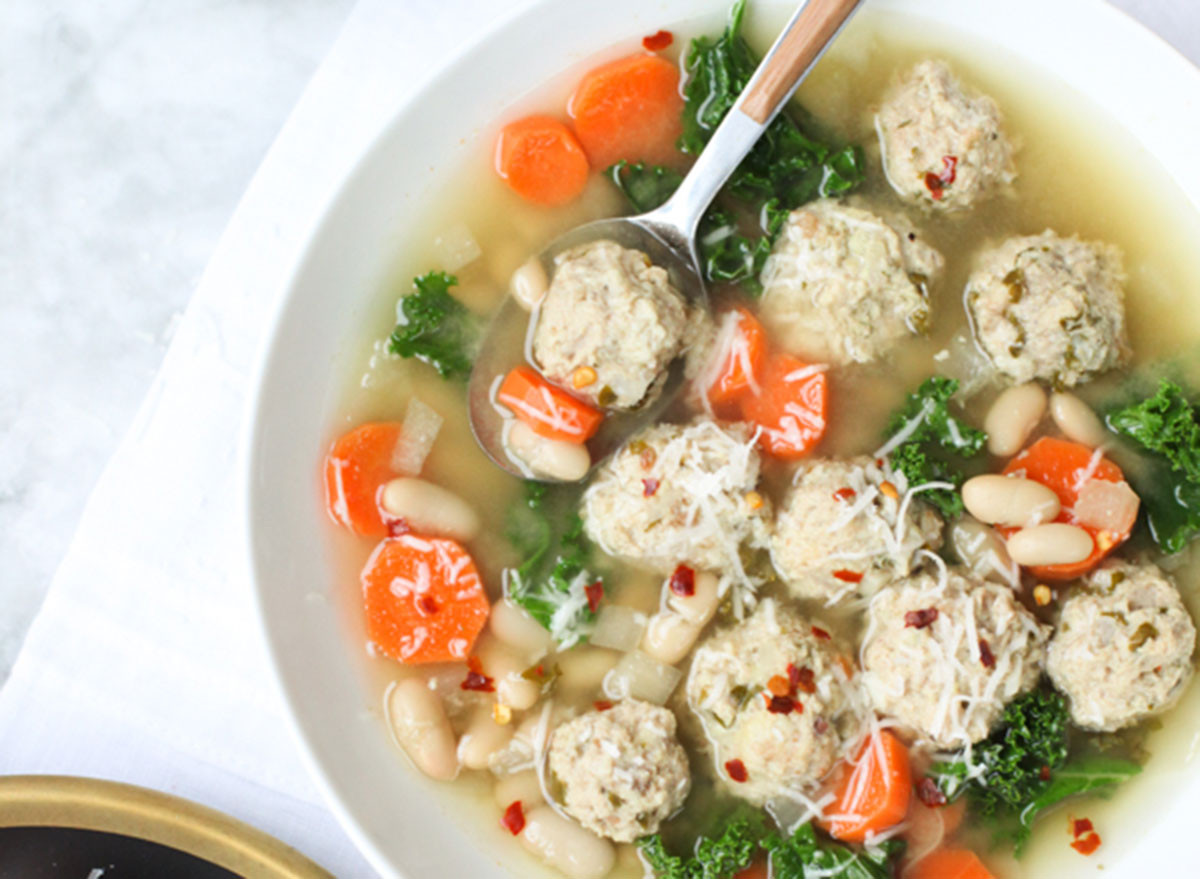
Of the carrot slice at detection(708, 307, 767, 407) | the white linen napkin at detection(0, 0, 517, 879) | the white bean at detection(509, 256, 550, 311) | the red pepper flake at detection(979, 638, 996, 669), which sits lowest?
the white linen napkin at detection(0, 0, 517, 879)

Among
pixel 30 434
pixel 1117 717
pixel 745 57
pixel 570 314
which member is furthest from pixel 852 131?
pixel 30 434

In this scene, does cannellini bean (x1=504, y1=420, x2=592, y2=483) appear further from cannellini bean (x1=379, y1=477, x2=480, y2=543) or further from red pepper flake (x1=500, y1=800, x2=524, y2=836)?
red pepper flake (x1=500, y1=800, x2=524, y2=836)

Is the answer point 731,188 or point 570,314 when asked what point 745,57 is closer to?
point 731,188

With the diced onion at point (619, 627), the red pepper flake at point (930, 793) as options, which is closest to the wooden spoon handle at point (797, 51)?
the diced onion at point (619, 627)

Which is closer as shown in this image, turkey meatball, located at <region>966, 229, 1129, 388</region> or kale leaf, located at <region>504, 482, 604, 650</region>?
turkey meatball, located at <region>966, 229, 1129, 388</region>

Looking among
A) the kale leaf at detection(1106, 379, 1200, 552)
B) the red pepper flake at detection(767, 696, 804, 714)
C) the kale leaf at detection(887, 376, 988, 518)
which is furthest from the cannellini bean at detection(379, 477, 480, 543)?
the kale leaf at detection(1106, 379, 1200, 552)

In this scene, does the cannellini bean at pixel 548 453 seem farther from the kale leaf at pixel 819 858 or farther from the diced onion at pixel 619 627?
the kale leaf at pixel 819 858
